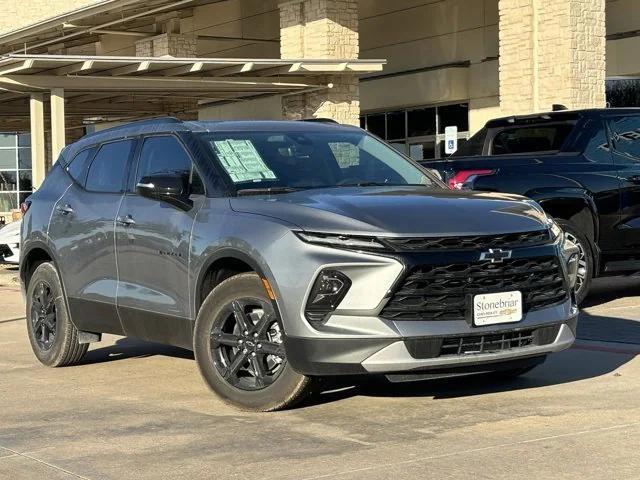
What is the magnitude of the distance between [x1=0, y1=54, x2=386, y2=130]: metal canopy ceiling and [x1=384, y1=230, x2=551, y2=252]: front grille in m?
14.1

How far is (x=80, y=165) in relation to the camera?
30.7 ft

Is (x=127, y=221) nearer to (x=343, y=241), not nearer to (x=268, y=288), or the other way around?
(x=268, y=288)

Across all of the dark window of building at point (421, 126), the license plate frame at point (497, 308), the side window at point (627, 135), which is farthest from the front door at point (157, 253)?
the dark window of building at point (421, 126)

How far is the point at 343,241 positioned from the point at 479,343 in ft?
3.13

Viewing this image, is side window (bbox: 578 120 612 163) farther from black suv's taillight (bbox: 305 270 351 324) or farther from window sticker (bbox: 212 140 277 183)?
black suv's taillight (bbox: 305 270 351 324)

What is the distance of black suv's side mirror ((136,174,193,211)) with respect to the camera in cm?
774

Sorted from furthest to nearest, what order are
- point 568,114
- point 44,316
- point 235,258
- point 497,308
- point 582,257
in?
point 568,114 → point 582,257 → point 44,316 → point 235,258 → point 497,308

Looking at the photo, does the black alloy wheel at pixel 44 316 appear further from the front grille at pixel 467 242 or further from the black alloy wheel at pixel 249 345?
the front grille at pixel 467 242

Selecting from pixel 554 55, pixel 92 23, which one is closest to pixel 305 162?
pixel 554 55

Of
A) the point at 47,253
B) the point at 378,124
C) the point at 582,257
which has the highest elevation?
the point at 378,124

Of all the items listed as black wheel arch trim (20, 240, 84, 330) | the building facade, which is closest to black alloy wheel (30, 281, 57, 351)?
black wheel arch trim (20, 240, 84, 330)

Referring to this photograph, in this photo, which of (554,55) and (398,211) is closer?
(398,211)

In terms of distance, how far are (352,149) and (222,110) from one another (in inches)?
1030

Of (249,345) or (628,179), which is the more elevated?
(628,179)
